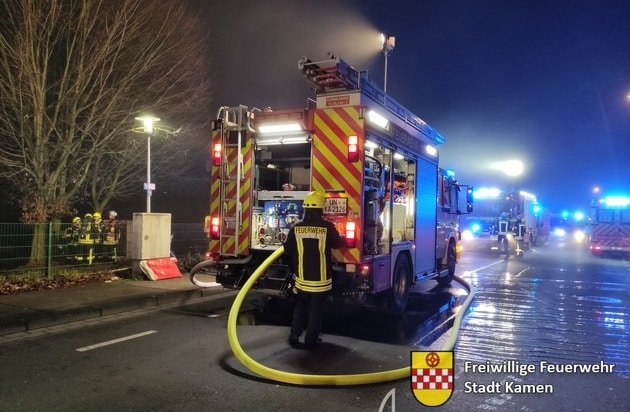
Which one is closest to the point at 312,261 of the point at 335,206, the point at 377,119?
the point at 335,206

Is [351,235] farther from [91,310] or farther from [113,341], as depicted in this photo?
[91,310]

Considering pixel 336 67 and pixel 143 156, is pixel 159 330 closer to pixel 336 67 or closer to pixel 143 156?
pixel 336 67

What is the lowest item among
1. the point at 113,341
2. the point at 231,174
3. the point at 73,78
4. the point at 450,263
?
the point at 113,341

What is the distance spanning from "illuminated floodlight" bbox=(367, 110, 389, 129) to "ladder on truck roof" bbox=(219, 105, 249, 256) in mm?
1846

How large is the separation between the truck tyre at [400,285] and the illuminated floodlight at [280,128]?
2.66m

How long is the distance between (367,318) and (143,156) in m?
12.7

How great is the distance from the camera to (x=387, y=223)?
7273mm

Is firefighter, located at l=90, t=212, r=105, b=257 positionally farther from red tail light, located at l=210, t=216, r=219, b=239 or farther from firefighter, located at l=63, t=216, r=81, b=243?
red tail light, located at l=210, t=216, r=219, b=239

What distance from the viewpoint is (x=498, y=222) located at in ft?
68.7

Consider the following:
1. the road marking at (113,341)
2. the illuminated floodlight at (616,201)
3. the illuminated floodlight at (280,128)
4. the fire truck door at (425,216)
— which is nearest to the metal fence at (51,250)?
the road marking at (113,341)

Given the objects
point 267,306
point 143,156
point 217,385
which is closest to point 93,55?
point 143,156

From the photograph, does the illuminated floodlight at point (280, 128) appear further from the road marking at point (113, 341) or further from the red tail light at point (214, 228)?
the road marking at point (113, 341)

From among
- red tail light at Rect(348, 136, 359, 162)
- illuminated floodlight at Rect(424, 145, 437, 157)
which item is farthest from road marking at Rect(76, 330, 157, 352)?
illuminated floodlight at Rect(424, 145, 437, 157)

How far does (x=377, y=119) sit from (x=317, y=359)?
3327 mm
